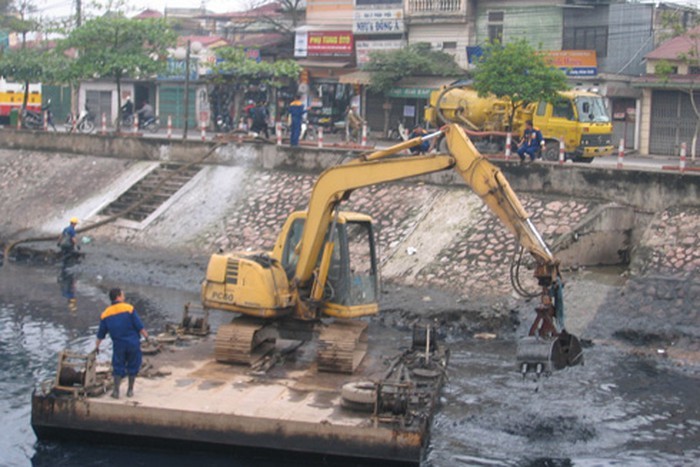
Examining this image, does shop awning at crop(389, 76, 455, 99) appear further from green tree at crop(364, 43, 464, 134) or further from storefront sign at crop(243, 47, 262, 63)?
storefront sign at crop(243, 47, 262, 63)

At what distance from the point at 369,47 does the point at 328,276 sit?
101 feet

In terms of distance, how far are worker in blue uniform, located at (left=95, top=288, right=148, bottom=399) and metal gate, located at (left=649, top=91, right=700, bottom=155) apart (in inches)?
1117

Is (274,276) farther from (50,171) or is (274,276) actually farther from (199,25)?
(199,25)

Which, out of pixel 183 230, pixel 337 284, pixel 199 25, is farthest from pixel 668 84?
pixel 199 25

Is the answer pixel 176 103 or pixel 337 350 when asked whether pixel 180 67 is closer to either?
pixel 176 103

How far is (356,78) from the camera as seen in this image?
4422 centimetres

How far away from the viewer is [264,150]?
3167cm

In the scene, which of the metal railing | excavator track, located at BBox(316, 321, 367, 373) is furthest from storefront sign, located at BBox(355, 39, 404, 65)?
excavator track, located at BBox(316, 321, 367, 373)

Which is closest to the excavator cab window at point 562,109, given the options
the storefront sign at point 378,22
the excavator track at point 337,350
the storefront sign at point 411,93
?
the storefront sign at point 411,93

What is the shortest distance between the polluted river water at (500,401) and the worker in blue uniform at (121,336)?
1.06 m

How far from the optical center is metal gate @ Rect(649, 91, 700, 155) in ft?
124

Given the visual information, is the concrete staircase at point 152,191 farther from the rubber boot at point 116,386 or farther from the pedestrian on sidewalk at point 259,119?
the rubber boot at point 116,386

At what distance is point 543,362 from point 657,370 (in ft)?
17.5

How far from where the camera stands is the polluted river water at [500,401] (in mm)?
14195
